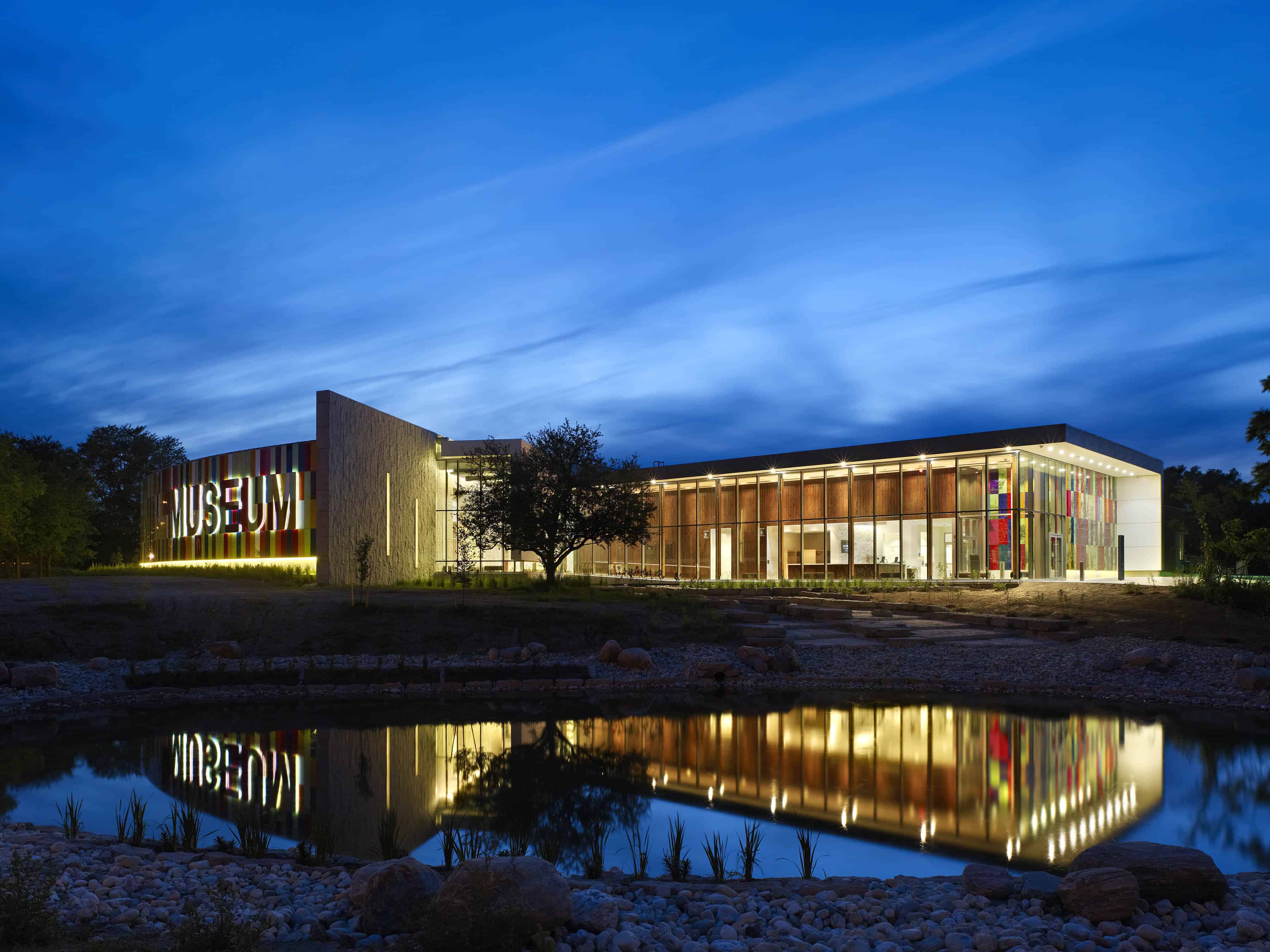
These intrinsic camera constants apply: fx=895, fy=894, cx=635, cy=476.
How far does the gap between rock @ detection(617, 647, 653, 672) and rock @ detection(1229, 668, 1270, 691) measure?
9.53 m

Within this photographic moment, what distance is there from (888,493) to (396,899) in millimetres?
31091

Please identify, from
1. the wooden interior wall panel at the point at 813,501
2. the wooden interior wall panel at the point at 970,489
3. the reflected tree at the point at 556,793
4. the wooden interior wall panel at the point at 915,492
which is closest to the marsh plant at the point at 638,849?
the reflected tree at the point at 556,793

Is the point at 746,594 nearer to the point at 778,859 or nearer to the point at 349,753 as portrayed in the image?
the point at 349,753

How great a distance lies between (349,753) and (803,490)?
91.5 ft

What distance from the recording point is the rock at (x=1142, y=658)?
15.7 metres

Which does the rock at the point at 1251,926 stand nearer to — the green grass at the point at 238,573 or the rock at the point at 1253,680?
the rock at the point at 1253,680

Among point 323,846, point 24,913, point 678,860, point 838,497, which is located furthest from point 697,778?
point 838,497

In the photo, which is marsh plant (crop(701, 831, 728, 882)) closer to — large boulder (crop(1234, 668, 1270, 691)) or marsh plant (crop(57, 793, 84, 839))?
marsh plant (crop(57, 793, 84, 839))

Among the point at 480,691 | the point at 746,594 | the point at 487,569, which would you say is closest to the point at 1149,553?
the point at 746,594

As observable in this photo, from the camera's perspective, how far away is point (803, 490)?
119ft

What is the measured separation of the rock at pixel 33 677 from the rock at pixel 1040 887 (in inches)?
573

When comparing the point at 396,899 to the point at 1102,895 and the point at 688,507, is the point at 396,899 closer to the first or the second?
the point at 1102,895

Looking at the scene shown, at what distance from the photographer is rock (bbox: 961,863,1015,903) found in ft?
17.5

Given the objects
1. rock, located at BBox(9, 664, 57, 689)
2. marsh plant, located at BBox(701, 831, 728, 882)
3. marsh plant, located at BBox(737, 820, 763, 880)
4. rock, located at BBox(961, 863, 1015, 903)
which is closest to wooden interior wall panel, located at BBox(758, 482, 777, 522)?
rock, located at BBox(9, 664, 57, 689)
